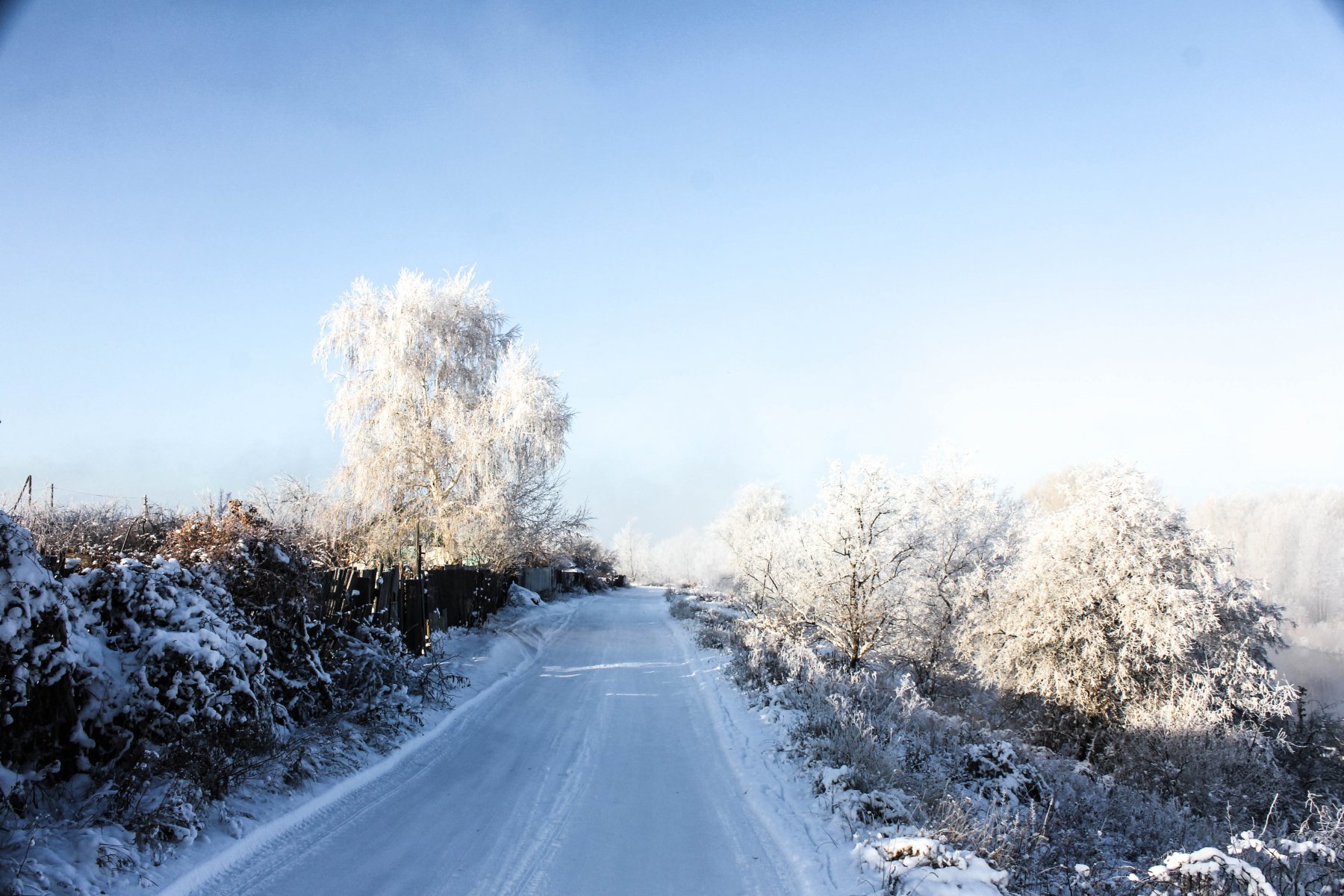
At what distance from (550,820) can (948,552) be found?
17.9 meters

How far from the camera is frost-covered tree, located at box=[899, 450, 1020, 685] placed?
18516 mm

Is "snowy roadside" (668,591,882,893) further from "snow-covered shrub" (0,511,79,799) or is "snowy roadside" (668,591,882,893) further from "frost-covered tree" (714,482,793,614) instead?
"frost-covered tree" (714,482,793,614)

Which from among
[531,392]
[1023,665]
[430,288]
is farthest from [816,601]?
[430,288]

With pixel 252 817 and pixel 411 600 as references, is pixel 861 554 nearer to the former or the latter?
pixel 411 600

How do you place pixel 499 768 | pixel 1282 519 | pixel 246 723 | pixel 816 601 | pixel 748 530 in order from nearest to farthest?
pixel 246 723 < pixel 499 768 < pixel 816 601 < pixel 748 530 < pixel 1282 519

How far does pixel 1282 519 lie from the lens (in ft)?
218

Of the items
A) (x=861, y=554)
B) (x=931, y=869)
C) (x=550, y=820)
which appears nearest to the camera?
(x=931, y=869)

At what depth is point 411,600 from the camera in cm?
1211

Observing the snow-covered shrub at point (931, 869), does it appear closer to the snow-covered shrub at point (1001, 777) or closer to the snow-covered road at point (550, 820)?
the snow-covered road at point (550, 820)

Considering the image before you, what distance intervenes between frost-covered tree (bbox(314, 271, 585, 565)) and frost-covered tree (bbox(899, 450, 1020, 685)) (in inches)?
422

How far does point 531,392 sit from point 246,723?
15.0m

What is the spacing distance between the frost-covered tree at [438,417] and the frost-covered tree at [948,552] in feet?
35.2

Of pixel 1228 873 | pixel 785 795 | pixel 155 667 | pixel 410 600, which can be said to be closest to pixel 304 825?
pixel 155 667

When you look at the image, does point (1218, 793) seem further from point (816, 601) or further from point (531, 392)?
point (531, 392)
